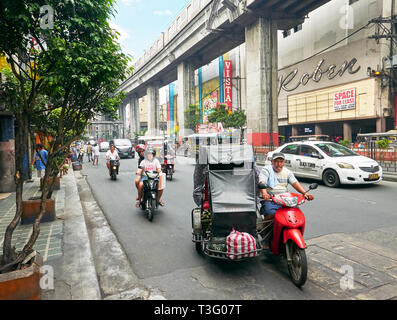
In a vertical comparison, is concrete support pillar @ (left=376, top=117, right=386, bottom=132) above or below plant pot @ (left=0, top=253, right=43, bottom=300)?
above

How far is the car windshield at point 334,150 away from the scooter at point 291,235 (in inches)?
292

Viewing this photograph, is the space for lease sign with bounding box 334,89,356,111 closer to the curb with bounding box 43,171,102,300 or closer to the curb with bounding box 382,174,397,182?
the curb with bounding box 382,174,397,182

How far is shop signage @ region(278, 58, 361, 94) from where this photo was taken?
3010cm

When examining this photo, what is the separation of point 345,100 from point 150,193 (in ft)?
99.1

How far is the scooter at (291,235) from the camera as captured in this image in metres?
3.45

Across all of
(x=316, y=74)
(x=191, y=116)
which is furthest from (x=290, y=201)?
(x=191, y=116)

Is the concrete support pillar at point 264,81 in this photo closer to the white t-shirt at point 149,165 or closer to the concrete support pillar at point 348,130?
the concrete support pillar at point 348,130

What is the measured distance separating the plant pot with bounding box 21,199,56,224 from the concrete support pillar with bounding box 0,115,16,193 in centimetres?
513

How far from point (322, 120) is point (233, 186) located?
109 feet

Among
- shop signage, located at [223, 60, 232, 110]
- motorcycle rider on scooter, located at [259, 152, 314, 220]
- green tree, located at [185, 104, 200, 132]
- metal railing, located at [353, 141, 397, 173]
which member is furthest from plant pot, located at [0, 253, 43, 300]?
shop signage, located at [223, 60, 232, 110]

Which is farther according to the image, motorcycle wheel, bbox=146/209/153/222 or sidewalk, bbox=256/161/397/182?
sidewalk, bbox=256/161/397/182

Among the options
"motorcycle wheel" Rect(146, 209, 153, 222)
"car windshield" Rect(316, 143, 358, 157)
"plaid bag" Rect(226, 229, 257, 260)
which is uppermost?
"car windshield" Rect(316, 143, 358, 157)
